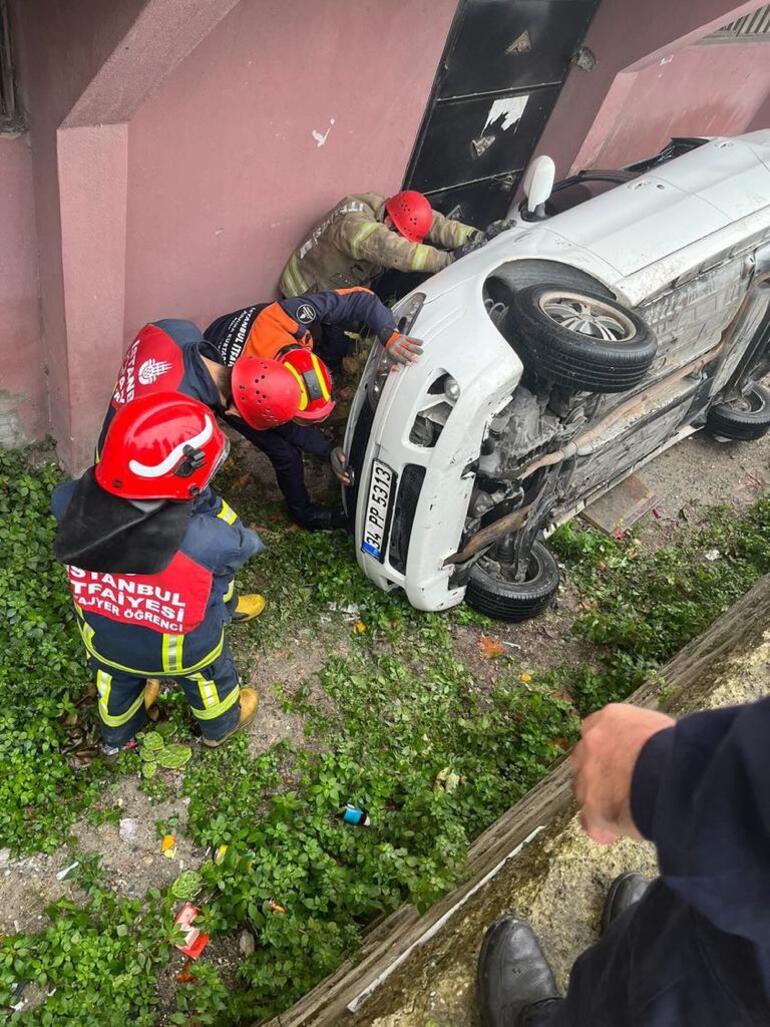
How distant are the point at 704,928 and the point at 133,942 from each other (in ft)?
7.45

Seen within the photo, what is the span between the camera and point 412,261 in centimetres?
466

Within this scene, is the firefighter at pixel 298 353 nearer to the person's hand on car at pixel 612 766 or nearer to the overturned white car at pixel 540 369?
the overturned white car at pixel 540 369

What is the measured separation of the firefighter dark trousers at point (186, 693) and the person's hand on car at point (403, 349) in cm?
160

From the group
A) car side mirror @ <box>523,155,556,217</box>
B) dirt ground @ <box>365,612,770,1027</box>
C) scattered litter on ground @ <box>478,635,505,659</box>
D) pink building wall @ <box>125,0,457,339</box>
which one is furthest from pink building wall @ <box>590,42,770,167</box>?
dirt ground @ <box>365,612,770,1027</box>

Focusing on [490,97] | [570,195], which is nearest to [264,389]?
[570,195]

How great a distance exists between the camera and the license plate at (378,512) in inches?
150

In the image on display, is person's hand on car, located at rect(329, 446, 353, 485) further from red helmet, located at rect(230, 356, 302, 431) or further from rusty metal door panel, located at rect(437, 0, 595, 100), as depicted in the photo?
rusty metal door panel, located at rect(437, 0, 595, 100)

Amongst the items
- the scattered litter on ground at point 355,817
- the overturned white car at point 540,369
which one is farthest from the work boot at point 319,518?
the scattered litter on ground at point 355,817

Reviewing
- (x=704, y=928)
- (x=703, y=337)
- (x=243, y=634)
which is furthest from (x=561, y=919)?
(x=703, y=337)

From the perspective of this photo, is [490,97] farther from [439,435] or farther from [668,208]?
[439,435]

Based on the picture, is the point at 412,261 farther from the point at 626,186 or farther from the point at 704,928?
the point at 704,928

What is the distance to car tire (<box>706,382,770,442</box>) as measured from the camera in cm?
595

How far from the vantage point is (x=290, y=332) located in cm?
385

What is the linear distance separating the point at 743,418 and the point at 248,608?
13.8 feet
